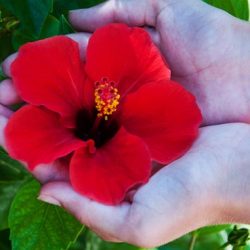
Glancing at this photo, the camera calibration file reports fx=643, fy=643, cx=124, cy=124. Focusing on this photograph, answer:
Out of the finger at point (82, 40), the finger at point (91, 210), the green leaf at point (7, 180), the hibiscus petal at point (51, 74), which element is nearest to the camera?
the finger at point (91, 210)

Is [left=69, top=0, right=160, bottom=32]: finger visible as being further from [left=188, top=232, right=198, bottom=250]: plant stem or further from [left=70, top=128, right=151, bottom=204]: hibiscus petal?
[left=188, top=232, right=198, bottom=250]: plant stem

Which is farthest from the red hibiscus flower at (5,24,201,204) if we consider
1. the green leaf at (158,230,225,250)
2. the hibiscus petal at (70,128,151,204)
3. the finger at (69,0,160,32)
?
the green leaf at (158,230,225,250)

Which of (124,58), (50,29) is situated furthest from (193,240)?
(50,29)

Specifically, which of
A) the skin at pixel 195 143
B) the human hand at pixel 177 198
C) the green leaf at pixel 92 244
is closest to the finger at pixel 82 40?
the skin at pixel 195 143

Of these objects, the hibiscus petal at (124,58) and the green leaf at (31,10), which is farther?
the hibiscus petal at (124,58)

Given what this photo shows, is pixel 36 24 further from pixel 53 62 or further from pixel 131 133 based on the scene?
pixel 131 133

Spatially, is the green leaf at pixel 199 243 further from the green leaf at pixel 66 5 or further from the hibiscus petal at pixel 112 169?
the green leaf at pixel 66 5

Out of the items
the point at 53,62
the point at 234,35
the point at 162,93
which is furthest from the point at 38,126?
the point at 234,35
